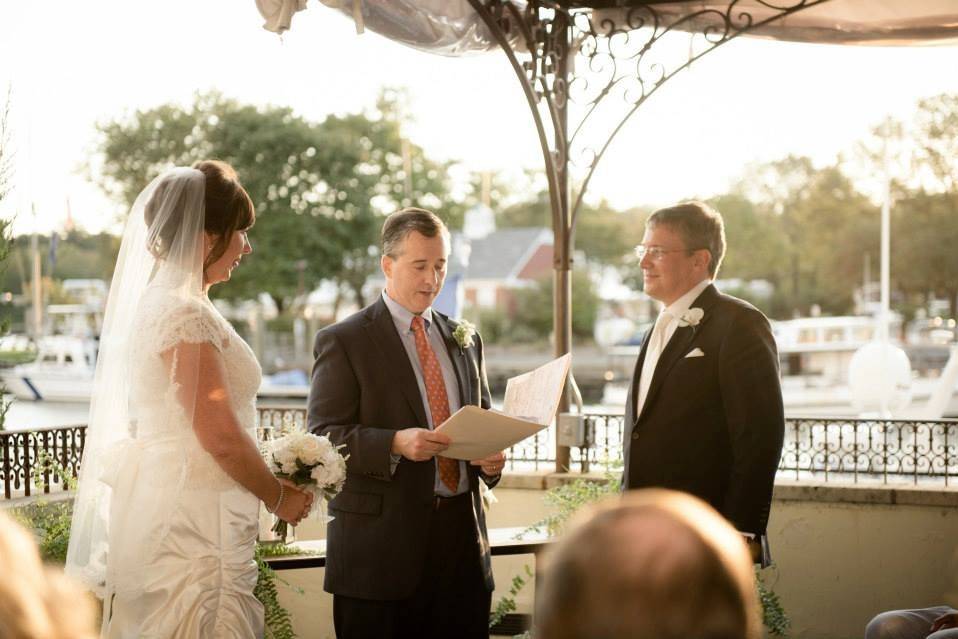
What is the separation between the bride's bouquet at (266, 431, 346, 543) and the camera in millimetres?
3344

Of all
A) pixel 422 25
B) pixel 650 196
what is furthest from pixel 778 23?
pixel 650 196

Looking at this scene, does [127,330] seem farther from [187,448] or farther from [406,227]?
[406,227]

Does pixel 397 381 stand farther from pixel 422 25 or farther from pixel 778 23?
pixel 778 23

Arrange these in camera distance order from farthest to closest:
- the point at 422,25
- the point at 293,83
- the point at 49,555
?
the point at 293,83
the point at 422,25
the point at 49,555

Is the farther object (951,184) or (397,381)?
(951,184)

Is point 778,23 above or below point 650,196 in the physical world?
below

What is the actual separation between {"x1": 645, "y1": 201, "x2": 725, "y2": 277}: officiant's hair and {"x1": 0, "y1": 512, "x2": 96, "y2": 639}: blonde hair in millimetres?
2856

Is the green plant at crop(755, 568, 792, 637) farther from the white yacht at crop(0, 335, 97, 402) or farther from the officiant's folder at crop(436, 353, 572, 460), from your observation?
the white yacht at crop(0, 335, 97, 402)

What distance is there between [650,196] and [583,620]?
50566 mm

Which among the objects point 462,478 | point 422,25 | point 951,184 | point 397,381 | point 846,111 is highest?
point 846,111

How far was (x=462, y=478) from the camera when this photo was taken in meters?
3.76

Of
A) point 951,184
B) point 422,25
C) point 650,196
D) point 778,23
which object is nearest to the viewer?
point 422,25

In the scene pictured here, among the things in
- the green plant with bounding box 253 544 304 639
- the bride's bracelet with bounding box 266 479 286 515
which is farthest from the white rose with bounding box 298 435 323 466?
the green plant with bounding box 253 544 304 639

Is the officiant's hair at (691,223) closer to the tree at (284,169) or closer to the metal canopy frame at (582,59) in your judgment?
the metal canopy frame at (582,59)
